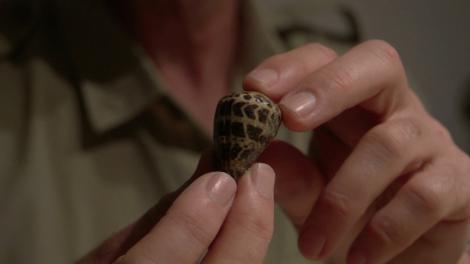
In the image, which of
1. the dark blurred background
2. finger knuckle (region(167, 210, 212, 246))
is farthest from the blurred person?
the dark blurred background

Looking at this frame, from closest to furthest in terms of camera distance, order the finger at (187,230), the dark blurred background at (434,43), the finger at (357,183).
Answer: the finger at (187,230) → the finger at (357,183) → the dark blurred background at (434,43)

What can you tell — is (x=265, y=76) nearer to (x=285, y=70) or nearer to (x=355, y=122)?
(x=285, y=70)

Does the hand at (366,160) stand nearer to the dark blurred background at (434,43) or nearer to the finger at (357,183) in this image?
the finger at (357,183)

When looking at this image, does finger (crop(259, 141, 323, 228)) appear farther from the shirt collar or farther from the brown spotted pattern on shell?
the shirt collar

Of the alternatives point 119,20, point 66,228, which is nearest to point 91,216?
point 66,228

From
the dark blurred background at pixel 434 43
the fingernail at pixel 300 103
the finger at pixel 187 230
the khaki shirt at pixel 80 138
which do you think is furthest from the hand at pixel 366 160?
the dark blurred background at pixel 434 43

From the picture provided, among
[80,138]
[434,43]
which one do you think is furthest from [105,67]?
[434,43]
